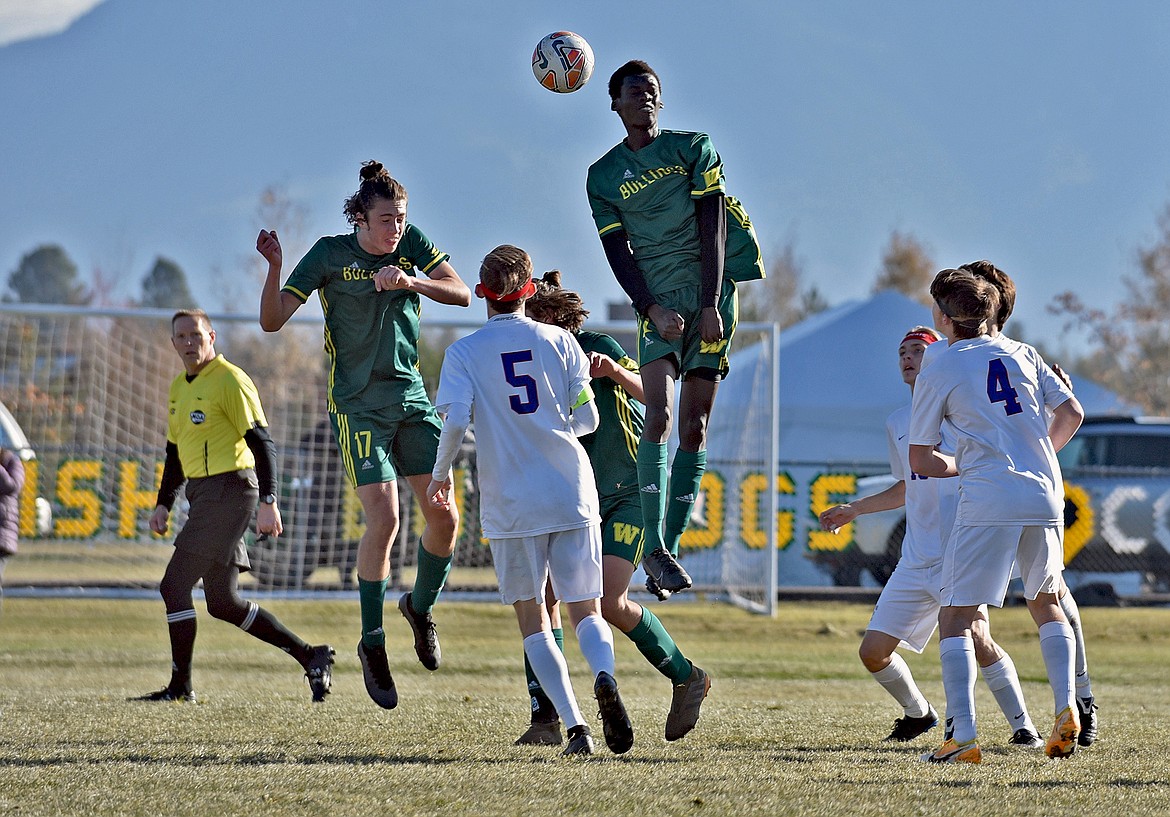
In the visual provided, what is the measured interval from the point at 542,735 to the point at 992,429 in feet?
7.57

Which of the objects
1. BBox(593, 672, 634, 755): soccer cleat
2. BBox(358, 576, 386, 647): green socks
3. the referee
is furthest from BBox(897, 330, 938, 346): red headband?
the referee

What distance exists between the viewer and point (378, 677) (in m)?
6.75

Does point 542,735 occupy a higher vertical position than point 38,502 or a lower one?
lower

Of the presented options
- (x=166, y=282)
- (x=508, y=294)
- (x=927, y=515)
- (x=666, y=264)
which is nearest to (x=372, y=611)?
(x=508, y=294)

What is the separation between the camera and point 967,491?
218 inches

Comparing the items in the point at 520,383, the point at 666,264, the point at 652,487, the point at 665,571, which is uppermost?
the point at 666,264

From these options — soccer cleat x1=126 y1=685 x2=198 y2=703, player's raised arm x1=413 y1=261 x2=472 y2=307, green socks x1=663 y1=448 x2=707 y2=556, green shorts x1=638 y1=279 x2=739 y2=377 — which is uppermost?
player's raised arm x1=413 y1=261 x2=472 y2=307

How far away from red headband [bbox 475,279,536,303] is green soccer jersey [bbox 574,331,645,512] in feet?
2.69

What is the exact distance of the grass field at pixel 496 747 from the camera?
4.63 meters

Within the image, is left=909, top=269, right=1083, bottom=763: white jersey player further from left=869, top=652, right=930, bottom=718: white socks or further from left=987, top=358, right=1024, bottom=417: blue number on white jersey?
left=869, top=652, right=930, bottom=718: white socks

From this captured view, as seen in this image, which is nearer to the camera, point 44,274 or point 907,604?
point 907,604

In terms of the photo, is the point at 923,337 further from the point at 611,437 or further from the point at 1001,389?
the point at 611,437

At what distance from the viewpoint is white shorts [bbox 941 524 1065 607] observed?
216 inches

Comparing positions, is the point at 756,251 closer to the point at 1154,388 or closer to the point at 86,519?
the point at 86,519
